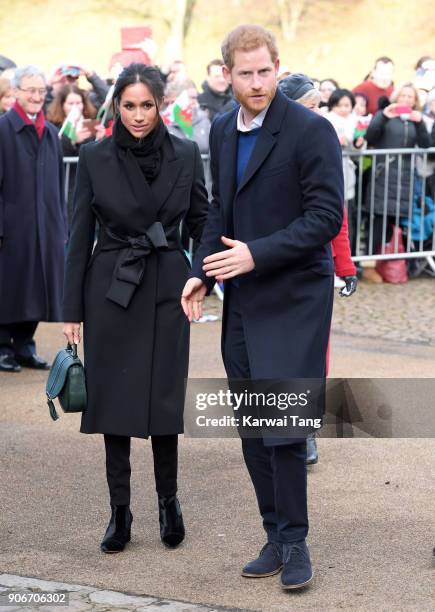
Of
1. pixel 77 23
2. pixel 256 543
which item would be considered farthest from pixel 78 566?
pixel 77 23

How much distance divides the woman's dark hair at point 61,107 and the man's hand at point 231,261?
7567 millimetres

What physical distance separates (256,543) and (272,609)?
0.78 meters

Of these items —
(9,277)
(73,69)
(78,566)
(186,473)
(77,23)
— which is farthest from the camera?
(77,23)

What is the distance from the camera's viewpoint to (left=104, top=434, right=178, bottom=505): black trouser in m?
5.30

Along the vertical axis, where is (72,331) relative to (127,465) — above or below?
above

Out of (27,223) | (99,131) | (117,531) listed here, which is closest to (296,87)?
(117,531)

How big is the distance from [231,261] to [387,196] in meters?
8.98

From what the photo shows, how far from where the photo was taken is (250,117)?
4.70m

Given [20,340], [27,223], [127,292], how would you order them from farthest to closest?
[20,340]
[27,223]
[127,292]

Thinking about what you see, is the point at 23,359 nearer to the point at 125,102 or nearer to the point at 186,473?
the point at 186,473

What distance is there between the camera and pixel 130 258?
17.1 feet

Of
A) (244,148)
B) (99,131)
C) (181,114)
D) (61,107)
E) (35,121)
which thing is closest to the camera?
(244,148)

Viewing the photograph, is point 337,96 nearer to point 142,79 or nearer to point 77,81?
point 77,81

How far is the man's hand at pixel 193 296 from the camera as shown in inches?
189
